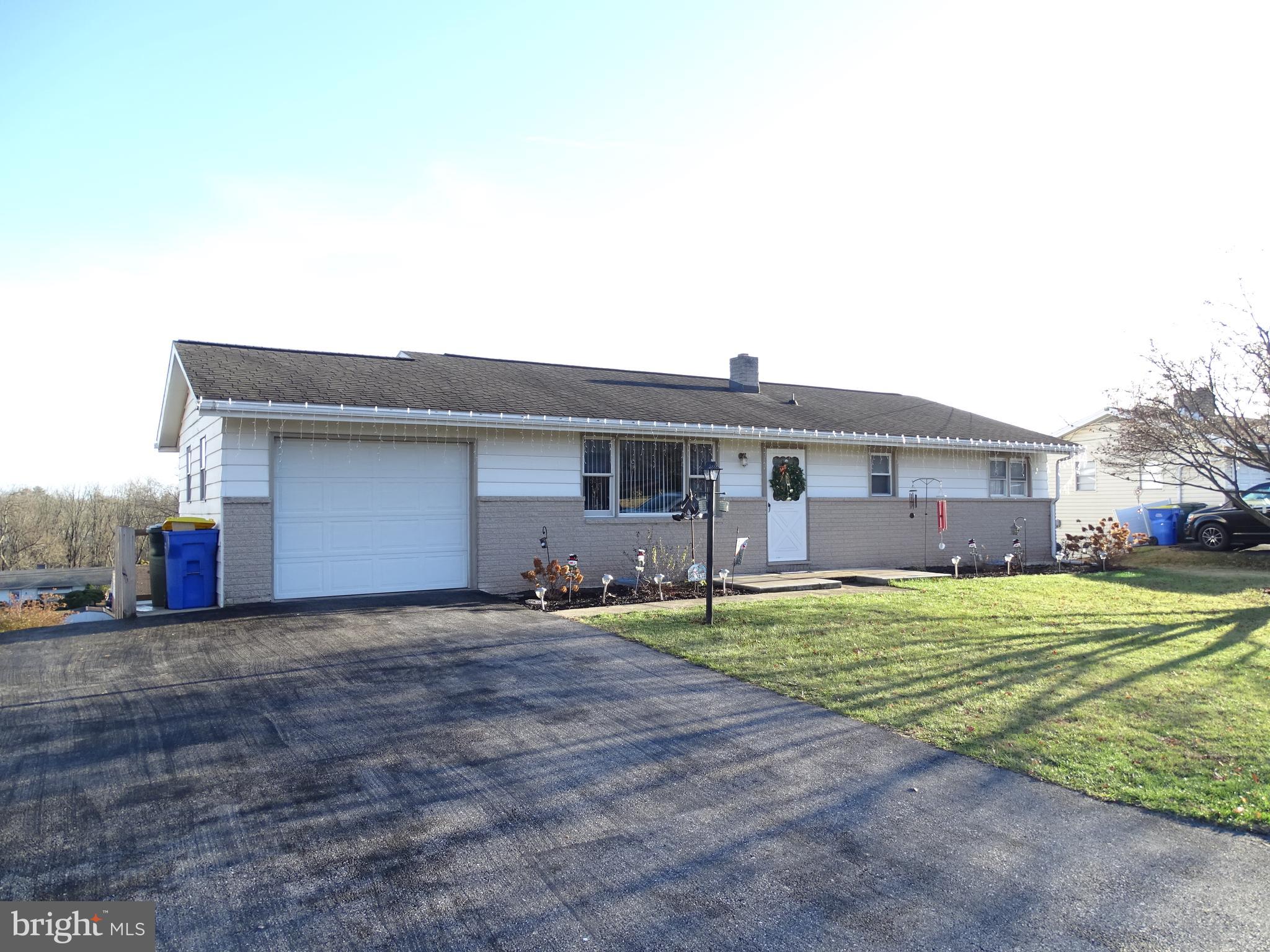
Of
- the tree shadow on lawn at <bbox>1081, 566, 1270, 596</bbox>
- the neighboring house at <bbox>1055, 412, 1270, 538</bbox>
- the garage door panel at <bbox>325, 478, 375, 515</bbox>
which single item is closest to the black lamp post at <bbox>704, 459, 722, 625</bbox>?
the garage door panel at <bbox>325, 478, 375, 515</bbox>

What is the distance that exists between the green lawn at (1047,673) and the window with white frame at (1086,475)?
47.4 feet

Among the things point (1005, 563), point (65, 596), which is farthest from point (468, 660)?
point (1005, 563)

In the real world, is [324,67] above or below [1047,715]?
above

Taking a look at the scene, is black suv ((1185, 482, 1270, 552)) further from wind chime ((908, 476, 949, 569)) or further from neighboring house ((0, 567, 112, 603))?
neighboring house ((0, 567, 112, 603))

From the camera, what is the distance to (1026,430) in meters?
18.4

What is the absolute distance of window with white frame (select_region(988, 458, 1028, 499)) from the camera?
17.1 meters

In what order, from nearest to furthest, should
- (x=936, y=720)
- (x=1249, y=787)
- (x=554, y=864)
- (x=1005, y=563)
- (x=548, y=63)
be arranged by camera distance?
(x=554, y=864) < (x=1249, y=787) < (x=936, y=720) < (x=548, y=63) < (x=1005, y=563)

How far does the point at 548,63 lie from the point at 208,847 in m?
10.3

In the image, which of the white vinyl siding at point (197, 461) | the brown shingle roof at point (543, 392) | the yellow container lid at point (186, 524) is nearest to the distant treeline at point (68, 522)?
the white vinyl siding at point (197, 461)

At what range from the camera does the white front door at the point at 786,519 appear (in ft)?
46.1

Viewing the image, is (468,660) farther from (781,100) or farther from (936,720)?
(781,100)

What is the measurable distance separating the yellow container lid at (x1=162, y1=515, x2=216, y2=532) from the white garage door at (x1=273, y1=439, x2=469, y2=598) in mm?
802

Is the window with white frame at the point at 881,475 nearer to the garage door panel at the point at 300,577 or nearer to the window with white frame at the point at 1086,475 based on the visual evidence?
the garage door panel at the point at 300,577

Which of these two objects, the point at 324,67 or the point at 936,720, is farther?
the point at 324,67
